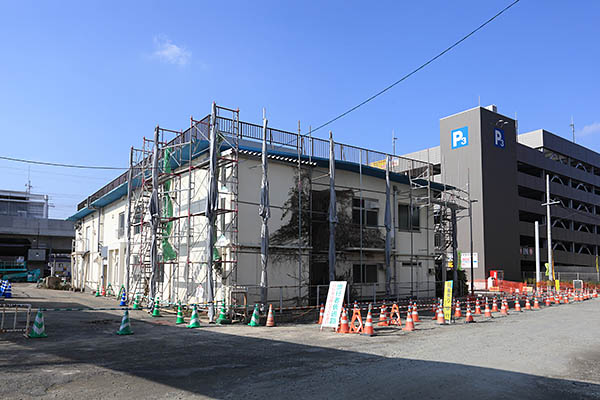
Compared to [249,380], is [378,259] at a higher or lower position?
higher

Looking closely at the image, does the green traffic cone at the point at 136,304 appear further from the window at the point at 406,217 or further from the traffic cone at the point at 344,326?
the window at the point at 406,217

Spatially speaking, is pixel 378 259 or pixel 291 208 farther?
pixel 378 259

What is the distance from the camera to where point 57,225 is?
68.3 metres

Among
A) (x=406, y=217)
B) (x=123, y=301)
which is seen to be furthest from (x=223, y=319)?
(x=406, y=217)

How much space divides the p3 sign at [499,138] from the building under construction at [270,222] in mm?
25762

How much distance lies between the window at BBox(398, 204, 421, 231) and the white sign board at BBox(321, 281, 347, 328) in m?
11.0

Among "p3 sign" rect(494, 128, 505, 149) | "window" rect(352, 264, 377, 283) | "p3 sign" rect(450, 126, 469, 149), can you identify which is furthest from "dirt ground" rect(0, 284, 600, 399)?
"p3 sign" rect(494, 128, 505, 149)

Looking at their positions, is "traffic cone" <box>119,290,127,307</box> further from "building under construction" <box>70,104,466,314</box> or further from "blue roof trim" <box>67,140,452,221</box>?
"blue roof trim" <box>67,140,452,221</box>

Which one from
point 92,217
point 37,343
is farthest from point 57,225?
point 37,343

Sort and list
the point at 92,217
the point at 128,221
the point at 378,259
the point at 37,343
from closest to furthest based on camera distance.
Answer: the point at 37,343
the point at 378,259
the point at 128,221
the point at 92,217

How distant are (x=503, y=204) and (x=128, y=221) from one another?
39.8m

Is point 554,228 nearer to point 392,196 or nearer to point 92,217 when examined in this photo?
point 392,196

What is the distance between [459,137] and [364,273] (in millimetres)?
32326

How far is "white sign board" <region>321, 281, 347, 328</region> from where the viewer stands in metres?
15.2
